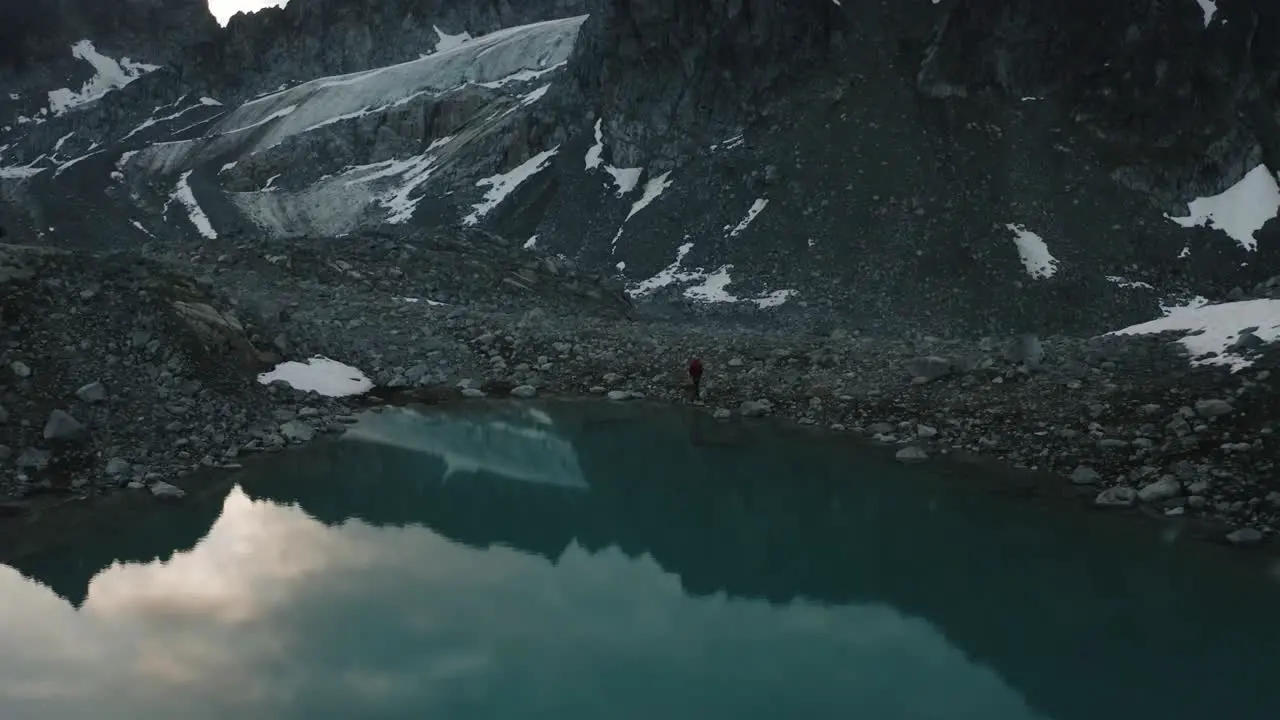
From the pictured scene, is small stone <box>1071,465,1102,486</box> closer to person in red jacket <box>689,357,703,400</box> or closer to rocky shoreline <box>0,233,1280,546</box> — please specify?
rocky shoreline <box>0,233,1280,546</box>

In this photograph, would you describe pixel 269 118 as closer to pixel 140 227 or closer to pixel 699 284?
pixel 140 227

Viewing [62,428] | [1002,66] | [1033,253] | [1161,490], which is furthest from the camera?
[1002,66]

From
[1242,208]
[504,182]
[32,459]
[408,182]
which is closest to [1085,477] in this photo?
[32,459]

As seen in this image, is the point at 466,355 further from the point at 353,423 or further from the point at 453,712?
the point at 453,712

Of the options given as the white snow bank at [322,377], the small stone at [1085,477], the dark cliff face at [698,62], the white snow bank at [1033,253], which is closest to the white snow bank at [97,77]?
the dark cliff face at [698,62]

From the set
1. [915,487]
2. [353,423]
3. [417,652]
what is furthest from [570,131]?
[417,652]

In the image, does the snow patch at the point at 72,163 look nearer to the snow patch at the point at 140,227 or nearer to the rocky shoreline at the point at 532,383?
the snow patch at the point at 140,227
